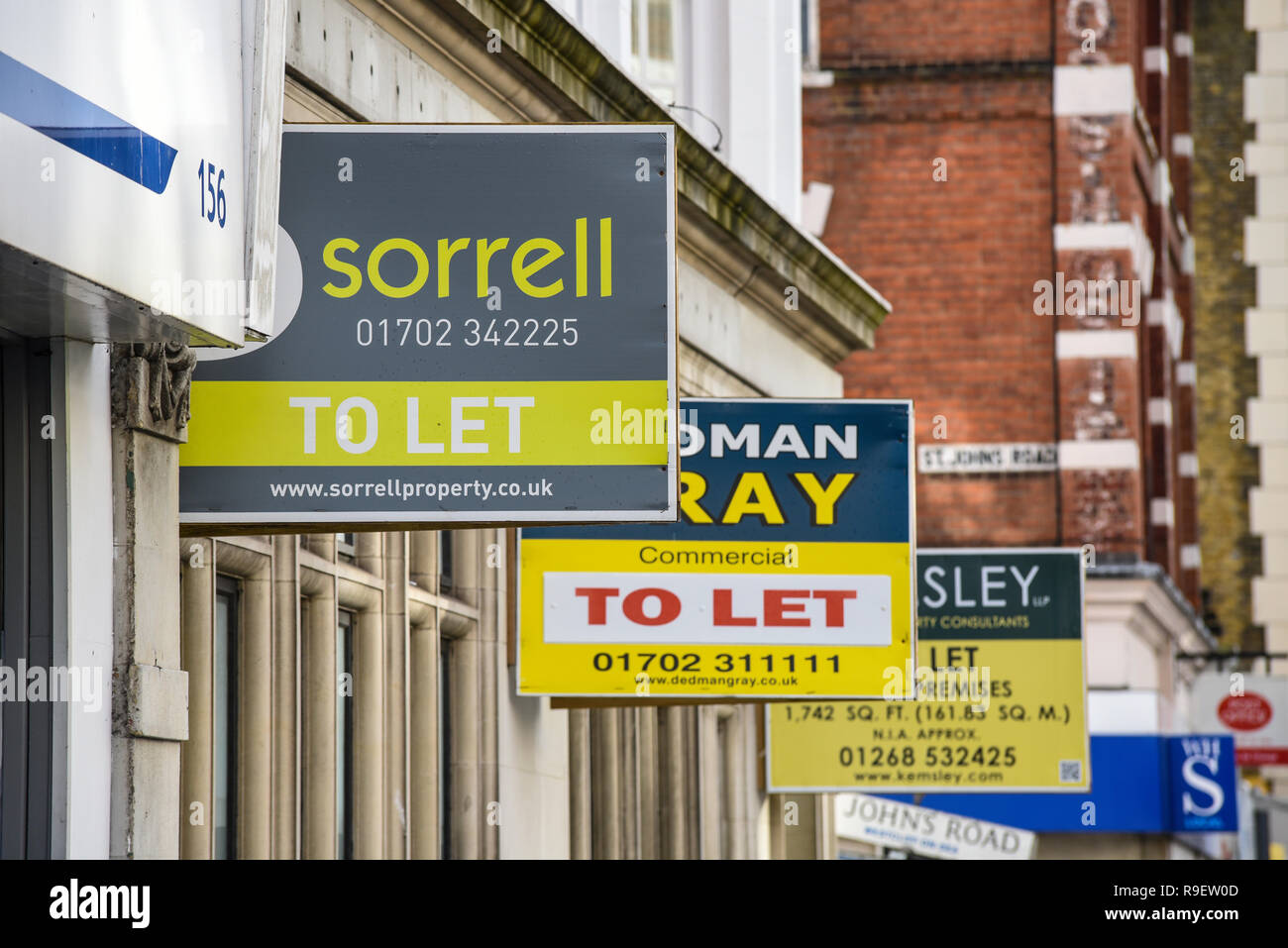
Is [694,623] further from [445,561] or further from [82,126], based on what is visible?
[82,126]

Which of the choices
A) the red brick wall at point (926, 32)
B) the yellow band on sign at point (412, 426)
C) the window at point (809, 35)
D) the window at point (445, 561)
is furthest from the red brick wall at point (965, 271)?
the yellow band on sign at point (412, 426)

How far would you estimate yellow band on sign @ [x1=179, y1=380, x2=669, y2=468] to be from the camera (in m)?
7.52

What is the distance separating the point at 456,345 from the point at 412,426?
0.30 meters

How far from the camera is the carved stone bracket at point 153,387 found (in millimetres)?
6953

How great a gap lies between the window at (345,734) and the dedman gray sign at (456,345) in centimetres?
286

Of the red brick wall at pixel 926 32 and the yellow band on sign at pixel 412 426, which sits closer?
the yellow band on sign at pixel 412 426

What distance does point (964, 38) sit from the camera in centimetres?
2733

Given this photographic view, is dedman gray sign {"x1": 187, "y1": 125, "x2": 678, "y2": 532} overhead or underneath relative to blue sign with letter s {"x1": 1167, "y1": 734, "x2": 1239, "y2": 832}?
overhead

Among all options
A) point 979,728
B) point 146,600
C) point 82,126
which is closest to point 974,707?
point 979,728

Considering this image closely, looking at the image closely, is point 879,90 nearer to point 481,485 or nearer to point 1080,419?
point 1080,419

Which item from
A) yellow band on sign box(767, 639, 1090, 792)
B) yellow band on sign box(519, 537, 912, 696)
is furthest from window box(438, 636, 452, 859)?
yellow band on sign box(767, 639, 1090, 792)

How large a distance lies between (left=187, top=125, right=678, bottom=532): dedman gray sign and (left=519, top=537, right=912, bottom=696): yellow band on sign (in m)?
3.78

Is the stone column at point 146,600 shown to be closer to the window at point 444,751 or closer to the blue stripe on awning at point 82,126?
the blue stripe on awning at point 82,126

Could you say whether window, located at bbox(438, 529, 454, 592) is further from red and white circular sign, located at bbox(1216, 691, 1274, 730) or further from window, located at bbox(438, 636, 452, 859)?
red and white circular sign, located at bbox(1216, 691, 1274, 730)
